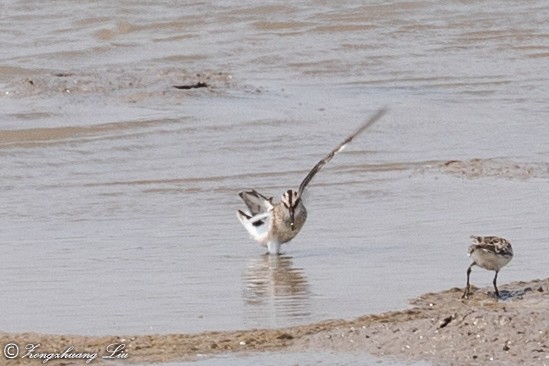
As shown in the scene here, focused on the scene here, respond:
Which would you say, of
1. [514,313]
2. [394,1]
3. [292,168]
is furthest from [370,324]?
[394,1]

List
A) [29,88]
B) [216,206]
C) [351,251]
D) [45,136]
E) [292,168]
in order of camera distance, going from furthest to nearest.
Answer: [29,88]
[45,136]
[292,168]
[216,206]
[351,251]

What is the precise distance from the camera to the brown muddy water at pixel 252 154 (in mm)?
7829

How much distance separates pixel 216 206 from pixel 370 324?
3.80 m

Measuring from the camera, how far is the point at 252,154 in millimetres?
12484

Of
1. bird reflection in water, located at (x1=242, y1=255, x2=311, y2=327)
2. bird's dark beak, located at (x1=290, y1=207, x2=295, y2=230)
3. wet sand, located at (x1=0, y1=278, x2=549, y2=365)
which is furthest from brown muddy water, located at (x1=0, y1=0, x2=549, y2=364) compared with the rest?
wet sand, located at (x1=0, y1=278, x2=549, y2=365)

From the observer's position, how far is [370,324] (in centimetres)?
677

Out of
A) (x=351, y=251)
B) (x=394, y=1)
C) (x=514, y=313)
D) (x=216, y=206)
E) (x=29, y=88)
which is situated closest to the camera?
(x=514, y=313)

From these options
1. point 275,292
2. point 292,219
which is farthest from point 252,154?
point 275,292

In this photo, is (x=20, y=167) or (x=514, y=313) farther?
(x=20, y=167)

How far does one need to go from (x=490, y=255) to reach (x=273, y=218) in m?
2.03

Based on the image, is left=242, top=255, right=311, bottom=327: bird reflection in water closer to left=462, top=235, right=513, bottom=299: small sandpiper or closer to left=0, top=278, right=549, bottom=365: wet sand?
left=0, top=278, right=549, bottom=365: wet sand

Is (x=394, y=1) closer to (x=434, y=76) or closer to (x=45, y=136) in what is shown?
(x=434, y=76)

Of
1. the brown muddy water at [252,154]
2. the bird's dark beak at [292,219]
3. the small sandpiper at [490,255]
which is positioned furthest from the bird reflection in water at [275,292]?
the small sandpiper at [490,255]

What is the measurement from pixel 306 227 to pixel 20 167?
11.4ft
